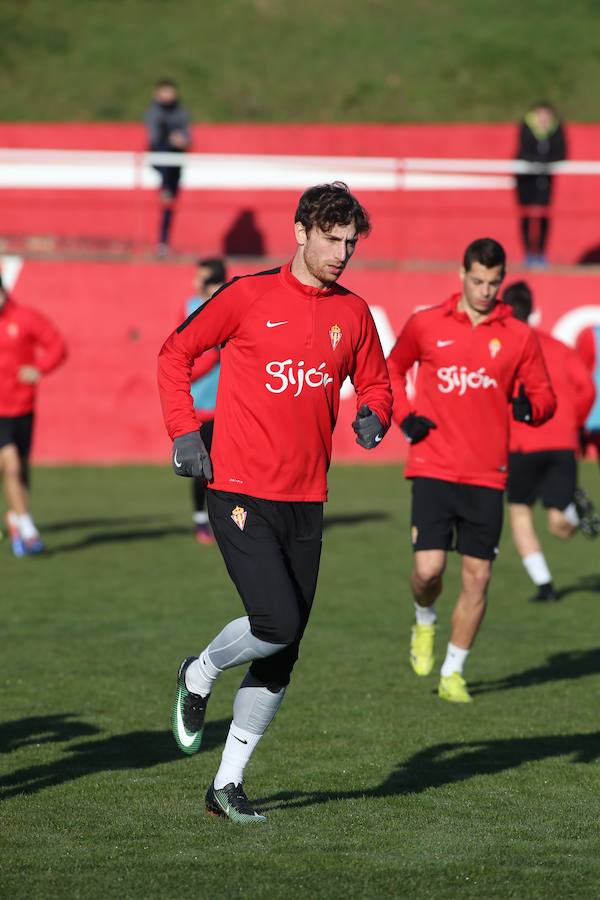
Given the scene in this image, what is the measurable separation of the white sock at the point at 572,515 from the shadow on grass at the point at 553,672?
Result: 7.56ft

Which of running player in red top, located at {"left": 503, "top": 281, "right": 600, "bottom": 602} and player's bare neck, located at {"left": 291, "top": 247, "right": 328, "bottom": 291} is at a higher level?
player's bare neck, located at {"left": 291, "top": 247, "right": 328, "bottom": 291}

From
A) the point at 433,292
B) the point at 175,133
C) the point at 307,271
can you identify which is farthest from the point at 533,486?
the point at 175,133

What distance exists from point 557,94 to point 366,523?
18883 mm

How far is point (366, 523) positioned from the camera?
1614cm

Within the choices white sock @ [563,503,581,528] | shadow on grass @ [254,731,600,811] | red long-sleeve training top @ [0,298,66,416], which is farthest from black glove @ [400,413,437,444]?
red long-sleeve training top @ [0,298,66,416]

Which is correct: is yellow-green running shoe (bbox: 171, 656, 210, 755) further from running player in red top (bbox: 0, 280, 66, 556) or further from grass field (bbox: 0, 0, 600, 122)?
grass field (bbox: 0, 0, 600, 122)

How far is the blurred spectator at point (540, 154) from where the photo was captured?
73.6 ft

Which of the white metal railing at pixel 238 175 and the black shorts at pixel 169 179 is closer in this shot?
the black shorts at pixel 169 179

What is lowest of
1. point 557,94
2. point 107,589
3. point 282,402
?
point 107,589

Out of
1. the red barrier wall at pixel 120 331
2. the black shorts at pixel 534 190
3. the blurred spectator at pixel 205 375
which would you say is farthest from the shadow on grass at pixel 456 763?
the black shorts at pixel 534 190

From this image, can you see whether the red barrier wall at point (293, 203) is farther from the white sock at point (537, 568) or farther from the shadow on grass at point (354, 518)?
the white sock at point (537, 568)

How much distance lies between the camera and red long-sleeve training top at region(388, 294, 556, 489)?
27.0ft

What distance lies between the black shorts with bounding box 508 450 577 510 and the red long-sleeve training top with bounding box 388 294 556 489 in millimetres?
3482

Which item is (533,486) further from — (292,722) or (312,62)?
(312,62)
